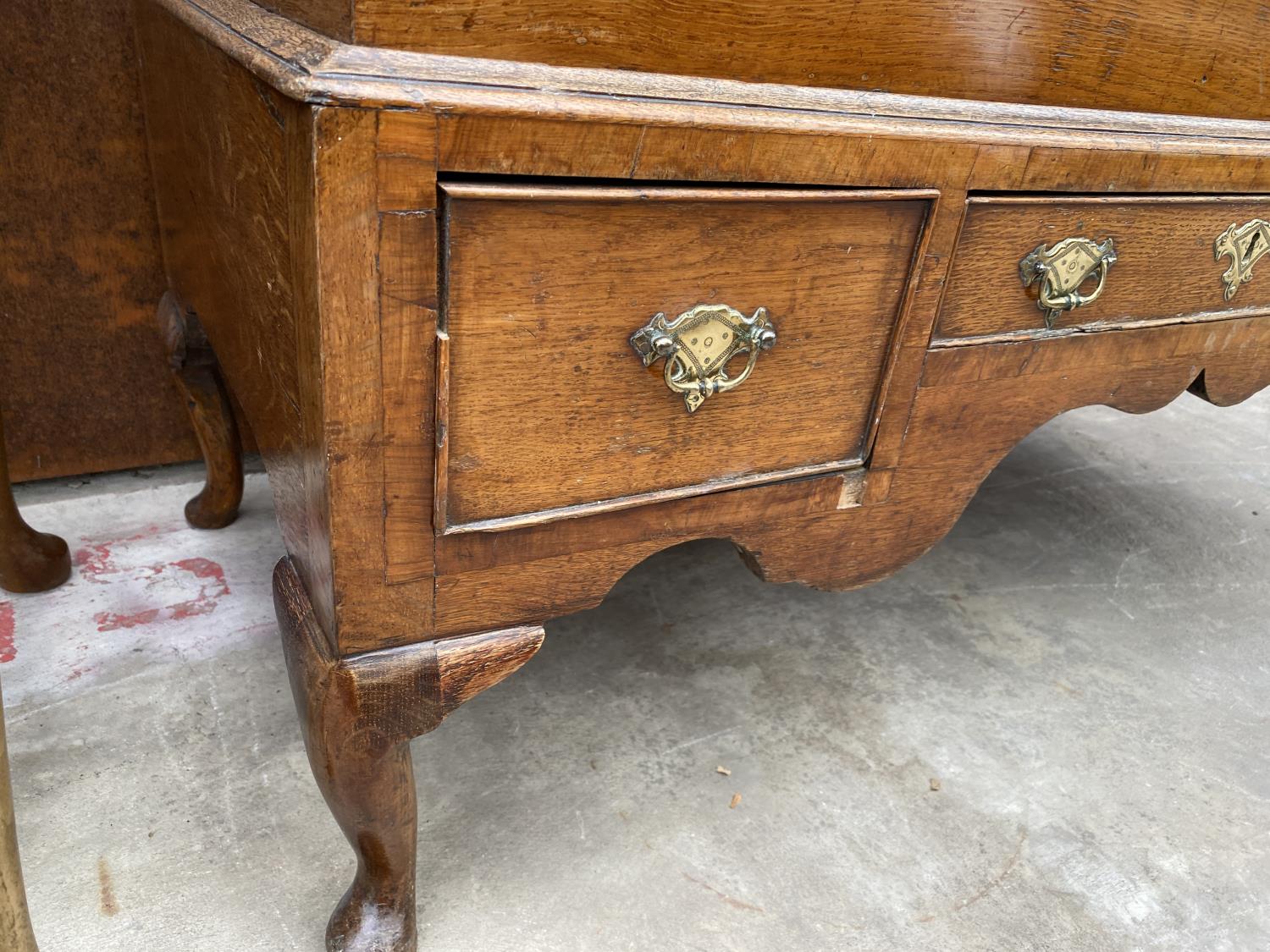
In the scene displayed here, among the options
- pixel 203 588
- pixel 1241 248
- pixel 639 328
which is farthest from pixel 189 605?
pixel 1241 248

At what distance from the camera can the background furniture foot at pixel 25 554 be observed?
1345mm

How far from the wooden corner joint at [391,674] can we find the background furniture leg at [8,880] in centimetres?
21

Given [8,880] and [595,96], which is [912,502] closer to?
[595,96]

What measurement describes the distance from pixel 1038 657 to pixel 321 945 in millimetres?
1100

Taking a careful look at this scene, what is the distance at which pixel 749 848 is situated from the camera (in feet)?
3.62

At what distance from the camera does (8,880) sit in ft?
2.16

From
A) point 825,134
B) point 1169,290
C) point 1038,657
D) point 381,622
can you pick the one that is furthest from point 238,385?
point 1038,657

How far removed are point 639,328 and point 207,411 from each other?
3.18 feet

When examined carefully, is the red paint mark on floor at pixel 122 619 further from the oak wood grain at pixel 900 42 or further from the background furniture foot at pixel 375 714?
the oak wood grain at pixel 900 42

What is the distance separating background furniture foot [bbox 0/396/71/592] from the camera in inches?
52.9

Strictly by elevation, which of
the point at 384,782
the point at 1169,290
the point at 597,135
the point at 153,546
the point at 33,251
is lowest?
the point at 153,546

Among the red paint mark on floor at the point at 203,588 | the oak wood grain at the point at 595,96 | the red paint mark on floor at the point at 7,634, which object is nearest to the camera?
the oak wood grain at the point at 595,96

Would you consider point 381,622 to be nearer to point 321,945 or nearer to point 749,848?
point 321,945

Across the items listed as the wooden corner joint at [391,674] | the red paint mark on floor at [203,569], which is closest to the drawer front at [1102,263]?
the wooden corner joint at [391,674]
